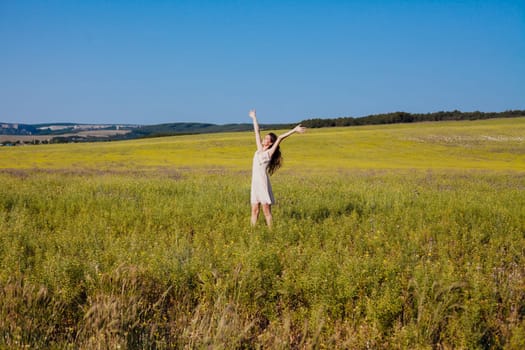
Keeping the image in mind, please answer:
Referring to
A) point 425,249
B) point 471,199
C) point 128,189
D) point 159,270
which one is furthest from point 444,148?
point 159,270

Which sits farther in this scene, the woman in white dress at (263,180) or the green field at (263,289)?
the woman in white dress at (263,180)

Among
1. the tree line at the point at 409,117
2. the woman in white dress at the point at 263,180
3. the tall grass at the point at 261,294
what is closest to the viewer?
the tall grass at the point at 261,294

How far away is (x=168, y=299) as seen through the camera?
4.91m

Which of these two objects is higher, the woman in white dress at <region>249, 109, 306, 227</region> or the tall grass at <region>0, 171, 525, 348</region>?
the woman in white dress at <region>249, 109, 306, 227</region>

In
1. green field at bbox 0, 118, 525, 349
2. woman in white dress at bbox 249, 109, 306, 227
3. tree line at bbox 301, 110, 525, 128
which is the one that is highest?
tree line at bbox 301, 110, 525, 128

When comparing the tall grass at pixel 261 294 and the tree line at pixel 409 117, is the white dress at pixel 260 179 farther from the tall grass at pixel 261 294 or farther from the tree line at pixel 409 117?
the tree line at pixel 409 117

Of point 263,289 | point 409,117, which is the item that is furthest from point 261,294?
point 409,117

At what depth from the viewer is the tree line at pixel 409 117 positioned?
→ 9306 cm

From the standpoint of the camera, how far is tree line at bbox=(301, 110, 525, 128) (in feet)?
305

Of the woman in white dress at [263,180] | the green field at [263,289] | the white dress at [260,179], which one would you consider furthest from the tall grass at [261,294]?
the white dress at [260,179]

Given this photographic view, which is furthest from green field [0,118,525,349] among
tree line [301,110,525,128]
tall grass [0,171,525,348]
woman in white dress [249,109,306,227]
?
tree line [301,110,525,128]

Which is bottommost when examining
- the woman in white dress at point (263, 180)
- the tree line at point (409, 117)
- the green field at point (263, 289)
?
the green field at point (263, 289)

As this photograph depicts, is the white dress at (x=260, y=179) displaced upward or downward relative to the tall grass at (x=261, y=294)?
upward

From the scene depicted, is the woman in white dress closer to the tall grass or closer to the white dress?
the white dress
